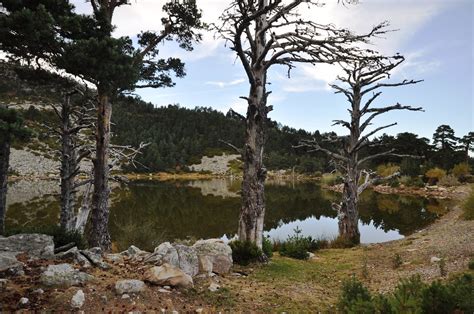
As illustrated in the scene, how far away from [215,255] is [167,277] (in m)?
2.18

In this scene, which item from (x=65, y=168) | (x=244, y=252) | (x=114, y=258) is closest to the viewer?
(x=114, y=258)

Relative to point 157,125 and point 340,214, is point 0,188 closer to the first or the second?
point 340,214

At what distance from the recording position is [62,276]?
566 centimetres

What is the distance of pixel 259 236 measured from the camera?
401 inches

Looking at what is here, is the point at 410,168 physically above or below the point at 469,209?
above

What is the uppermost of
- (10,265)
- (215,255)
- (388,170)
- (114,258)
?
(388,170)

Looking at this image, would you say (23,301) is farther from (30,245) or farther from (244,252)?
(244,252)

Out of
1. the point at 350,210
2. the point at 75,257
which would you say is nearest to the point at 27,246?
the point at 75,257

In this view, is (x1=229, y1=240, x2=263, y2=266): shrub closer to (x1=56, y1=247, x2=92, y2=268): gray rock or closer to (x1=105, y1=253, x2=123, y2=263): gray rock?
(x1=105, y1=253, x2=123, y2=263): gray rock

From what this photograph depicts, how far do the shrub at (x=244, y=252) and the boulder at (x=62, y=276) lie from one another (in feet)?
14.2

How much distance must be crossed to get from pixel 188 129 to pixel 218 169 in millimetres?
25057

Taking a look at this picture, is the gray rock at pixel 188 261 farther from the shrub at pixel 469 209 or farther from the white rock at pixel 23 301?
the shrub at pixel 469 209

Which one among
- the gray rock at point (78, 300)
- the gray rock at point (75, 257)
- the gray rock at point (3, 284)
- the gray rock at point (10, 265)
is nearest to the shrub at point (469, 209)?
the gray rock at point (75, 257)

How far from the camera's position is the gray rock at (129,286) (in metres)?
5.70
